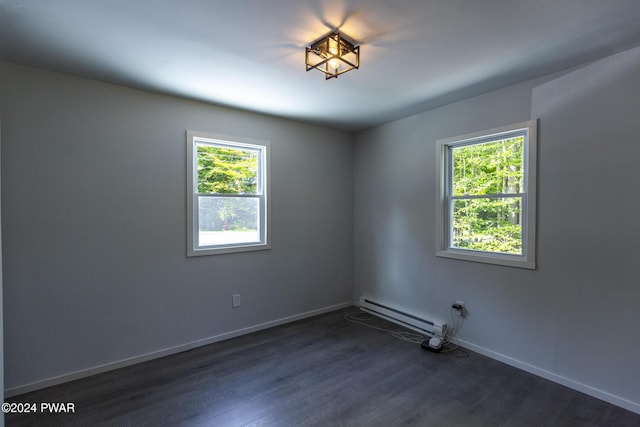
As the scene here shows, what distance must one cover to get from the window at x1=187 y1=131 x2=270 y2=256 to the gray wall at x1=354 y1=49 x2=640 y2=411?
76.8 inches

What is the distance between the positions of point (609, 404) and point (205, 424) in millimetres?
2835

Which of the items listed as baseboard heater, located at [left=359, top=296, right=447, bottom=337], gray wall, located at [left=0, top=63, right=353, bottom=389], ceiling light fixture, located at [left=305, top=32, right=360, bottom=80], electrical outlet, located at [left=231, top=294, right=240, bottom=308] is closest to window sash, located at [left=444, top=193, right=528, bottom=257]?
baseboard heater, located at [left=359, top=296, right=447, bottom=337]

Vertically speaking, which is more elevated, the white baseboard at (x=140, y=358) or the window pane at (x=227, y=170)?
the window pane at (x=227, y=170)

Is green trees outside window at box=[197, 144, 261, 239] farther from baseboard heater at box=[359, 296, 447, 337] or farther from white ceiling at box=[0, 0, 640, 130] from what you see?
baseboard heater at box=[359, 296, 447, 337]

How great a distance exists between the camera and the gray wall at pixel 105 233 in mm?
2207

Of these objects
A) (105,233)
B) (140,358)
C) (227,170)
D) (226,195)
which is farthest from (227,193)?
(140,358)

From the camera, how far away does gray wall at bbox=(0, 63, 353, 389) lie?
2207mm

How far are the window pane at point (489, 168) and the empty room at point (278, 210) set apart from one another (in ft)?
0.08

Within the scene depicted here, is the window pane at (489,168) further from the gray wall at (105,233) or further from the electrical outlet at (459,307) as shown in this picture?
the gray wall at (105,233)

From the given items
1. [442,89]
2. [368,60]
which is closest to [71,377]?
[368,60]

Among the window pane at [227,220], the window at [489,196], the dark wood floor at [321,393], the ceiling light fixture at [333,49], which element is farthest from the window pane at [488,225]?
the window pane at [227,220]

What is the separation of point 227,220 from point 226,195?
28 cm

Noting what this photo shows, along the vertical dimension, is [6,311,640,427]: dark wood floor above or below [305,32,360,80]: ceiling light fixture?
below

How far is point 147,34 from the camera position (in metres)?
1.83
